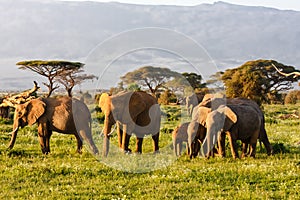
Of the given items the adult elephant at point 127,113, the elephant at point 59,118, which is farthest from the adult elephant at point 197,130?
the elephant at point 59,118

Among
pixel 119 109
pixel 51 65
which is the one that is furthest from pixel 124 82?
pixel 51 65

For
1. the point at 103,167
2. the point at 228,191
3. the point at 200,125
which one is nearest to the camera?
the point at 228,191

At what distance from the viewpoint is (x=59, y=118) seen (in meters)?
15.2

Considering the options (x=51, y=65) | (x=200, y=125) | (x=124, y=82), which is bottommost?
(x=200, y=125)

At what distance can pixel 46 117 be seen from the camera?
15.4 meters

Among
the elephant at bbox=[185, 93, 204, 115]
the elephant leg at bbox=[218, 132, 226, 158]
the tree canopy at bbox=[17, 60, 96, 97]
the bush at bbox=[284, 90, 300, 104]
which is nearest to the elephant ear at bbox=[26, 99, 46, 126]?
the elephant at bbox=[185, 93, 204, 115]

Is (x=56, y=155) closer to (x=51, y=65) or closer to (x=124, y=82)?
(x=124, y=82)

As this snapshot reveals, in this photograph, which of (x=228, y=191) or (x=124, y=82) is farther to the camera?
(x=124, y=82)

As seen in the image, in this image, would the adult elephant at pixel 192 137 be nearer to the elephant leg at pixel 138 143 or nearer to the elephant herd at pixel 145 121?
the elephant herd at pixel 145 121

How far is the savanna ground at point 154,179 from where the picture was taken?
30.4ft

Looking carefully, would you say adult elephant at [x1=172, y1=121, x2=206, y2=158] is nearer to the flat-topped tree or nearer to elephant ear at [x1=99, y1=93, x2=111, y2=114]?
elephant ear at [x1=99, y1=93, x2=111, y2=114]

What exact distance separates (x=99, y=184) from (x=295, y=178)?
170 inches

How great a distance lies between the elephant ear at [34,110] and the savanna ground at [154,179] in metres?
1.42

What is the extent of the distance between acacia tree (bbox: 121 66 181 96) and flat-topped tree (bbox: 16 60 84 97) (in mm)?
38964
